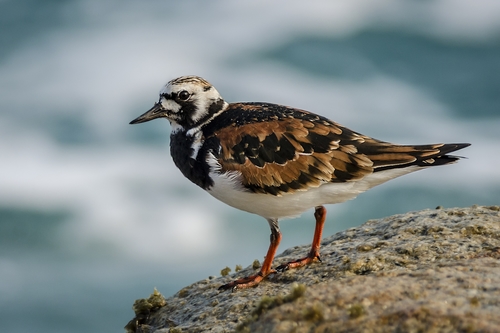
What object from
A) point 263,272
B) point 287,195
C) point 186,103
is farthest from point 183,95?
point 263,272

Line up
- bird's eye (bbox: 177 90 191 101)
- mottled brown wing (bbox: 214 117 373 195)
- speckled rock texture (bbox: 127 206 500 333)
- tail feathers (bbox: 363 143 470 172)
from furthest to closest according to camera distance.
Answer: bird's eye (bbox: 177 90 191 101), tail feathers (bbox: 363 143 470 172), mottled brown wing (bbox: 214 117 373 195), speckled rock texture (bbox: 127 206 500 333)

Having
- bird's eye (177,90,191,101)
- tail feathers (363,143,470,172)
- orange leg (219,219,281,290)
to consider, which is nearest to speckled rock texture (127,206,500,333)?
orange leg (219,219,281,290)

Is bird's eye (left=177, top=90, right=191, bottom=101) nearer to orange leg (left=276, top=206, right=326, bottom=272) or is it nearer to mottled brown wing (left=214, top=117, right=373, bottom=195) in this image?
mottled brown wing (left=214, top=117, right=373, bottom=195)

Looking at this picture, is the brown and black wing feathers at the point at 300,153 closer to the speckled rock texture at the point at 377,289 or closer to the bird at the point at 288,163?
the bird at the point at 288,163

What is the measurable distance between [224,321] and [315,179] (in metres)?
1.82

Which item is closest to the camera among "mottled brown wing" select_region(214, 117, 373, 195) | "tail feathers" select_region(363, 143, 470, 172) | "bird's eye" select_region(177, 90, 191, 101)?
"mottled brown wing" select_region(214, 117, 373, 195)

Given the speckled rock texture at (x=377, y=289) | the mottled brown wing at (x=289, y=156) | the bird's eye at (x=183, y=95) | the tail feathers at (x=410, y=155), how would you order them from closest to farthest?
the speckled rock texture at (x=377, y=289)
the mottled brown wing at (x=289, y=156)
the tail feathers at (x=410, y=155)
the bird's eye at (x=183, y=95)

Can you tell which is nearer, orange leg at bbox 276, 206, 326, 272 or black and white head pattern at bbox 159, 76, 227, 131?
orange leg at bbox 276, 206, 326, 272

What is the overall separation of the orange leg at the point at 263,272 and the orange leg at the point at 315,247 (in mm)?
184

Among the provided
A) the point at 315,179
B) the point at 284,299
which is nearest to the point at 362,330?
the point at 284,299

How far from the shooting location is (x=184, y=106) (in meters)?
7.52

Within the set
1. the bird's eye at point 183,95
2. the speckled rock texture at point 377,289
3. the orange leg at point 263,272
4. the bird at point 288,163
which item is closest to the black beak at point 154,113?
the bird's eye at point 183,95

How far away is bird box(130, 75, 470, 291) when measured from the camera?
6.70 metres

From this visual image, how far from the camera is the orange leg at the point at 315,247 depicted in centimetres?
687
